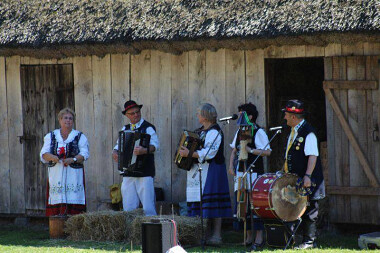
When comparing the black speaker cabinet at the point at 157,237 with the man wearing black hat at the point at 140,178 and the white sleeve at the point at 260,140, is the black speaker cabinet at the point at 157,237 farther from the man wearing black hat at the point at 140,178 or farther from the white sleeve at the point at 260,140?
the man wearing black hat at the point at 140,178

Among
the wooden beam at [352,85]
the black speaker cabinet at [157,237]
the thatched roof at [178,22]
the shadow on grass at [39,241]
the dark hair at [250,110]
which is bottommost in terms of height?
the shadow on grass at [39,241]

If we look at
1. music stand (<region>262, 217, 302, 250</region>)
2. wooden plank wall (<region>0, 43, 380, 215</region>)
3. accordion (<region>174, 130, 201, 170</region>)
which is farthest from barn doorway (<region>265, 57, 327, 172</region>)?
music stand (<region>262, 217, 302, 250</region>)

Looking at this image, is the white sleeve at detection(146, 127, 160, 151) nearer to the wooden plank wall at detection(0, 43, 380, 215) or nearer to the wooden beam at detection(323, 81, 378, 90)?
the wooden plank wall at detection(0, 43, 380, 215)

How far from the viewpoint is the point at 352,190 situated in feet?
34.7

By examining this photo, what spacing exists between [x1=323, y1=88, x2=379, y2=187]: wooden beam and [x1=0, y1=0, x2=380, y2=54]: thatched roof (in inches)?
30.0

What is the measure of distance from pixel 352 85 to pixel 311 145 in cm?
144


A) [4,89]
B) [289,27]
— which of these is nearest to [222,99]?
[289,27]

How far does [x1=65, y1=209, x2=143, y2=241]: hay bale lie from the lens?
415 inches

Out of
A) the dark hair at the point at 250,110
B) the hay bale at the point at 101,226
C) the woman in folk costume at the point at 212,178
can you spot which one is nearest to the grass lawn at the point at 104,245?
the hay bale at the point at 101,226

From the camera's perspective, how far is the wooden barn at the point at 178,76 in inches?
413

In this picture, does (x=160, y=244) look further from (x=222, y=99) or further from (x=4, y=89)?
(x=4, y=89)

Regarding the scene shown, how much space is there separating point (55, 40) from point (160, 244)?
4757 millimetres

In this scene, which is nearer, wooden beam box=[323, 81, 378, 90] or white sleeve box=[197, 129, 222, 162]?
white sleeve box=[197, 129, 222, 162]

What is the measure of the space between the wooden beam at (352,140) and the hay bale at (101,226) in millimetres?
2788
